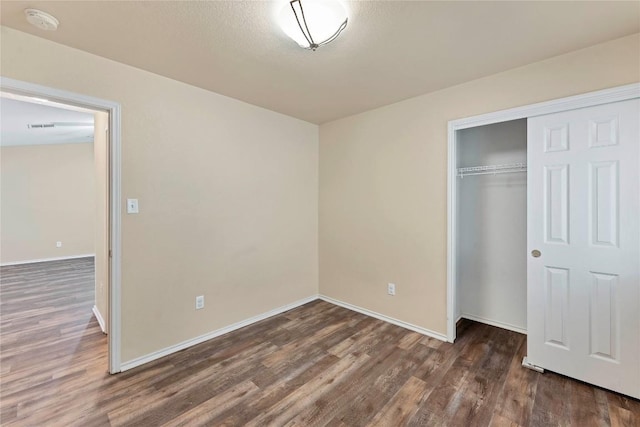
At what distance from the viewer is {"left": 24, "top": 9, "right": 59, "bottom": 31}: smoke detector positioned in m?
1.57

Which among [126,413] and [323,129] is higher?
[323,129]

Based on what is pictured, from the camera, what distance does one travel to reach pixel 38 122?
4.35m

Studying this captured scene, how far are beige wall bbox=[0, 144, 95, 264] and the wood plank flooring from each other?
450 cm

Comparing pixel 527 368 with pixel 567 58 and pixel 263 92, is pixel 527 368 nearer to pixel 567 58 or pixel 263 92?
pixel 567 58

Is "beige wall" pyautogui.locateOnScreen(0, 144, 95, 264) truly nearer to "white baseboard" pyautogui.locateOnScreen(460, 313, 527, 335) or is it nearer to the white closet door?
"white baseboard" pyautogui.locateOnScreen(460, 313, 527, 335)

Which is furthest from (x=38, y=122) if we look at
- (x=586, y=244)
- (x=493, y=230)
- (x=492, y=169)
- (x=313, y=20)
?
(x=586, y=244)

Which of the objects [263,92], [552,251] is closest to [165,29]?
[263,92]

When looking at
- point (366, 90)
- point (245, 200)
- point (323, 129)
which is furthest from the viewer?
point (323, 129)

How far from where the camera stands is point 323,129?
12.6ft

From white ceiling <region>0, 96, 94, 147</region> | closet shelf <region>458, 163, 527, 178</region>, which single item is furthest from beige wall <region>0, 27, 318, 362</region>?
closet shelf <region>458, 163, 527, 178</region>

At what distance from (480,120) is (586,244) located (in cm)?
128

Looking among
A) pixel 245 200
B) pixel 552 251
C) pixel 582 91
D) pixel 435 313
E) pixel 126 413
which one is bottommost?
pixel 126 413

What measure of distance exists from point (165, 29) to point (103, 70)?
2.55 feet

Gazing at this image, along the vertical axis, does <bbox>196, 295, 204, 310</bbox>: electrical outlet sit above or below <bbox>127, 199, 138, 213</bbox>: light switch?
below
